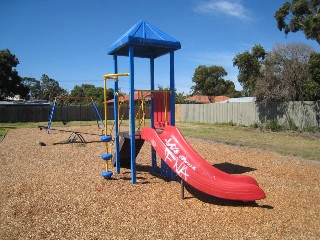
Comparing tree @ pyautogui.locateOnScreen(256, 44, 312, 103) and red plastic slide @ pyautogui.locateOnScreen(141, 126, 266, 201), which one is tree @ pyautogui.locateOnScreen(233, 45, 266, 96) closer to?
tree @ pyautogui.locateOnScreen(256, 44, 312, 103)

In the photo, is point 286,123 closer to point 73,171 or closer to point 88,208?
point 73,171

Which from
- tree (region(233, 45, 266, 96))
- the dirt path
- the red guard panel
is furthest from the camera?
tree (region(233, 45, 266, 96))

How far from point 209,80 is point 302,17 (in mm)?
48968

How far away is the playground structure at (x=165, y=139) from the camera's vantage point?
17.4 feet

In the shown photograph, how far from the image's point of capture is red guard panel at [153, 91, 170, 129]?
716cm

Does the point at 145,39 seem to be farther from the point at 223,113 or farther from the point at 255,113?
the point at 223,113

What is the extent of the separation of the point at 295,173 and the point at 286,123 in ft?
46.1

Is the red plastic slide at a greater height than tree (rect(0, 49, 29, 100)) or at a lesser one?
lesser

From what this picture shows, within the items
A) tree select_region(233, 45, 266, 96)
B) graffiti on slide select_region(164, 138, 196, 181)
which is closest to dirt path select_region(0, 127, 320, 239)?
graffiti on slide select_region(164, 138, 196, 181)

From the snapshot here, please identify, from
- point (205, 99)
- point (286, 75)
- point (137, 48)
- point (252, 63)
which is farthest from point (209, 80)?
point (137, 48)

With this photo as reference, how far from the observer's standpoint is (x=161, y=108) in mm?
7289

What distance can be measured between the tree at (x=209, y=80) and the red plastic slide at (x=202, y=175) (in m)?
65.9

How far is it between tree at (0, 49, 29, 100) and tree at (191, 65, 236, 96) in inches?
1604

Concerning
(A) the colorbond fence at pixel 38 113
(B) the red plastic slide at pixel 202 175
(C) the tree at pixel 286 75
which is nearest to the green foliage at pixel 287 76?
(C) the tree at pixel 286 75
